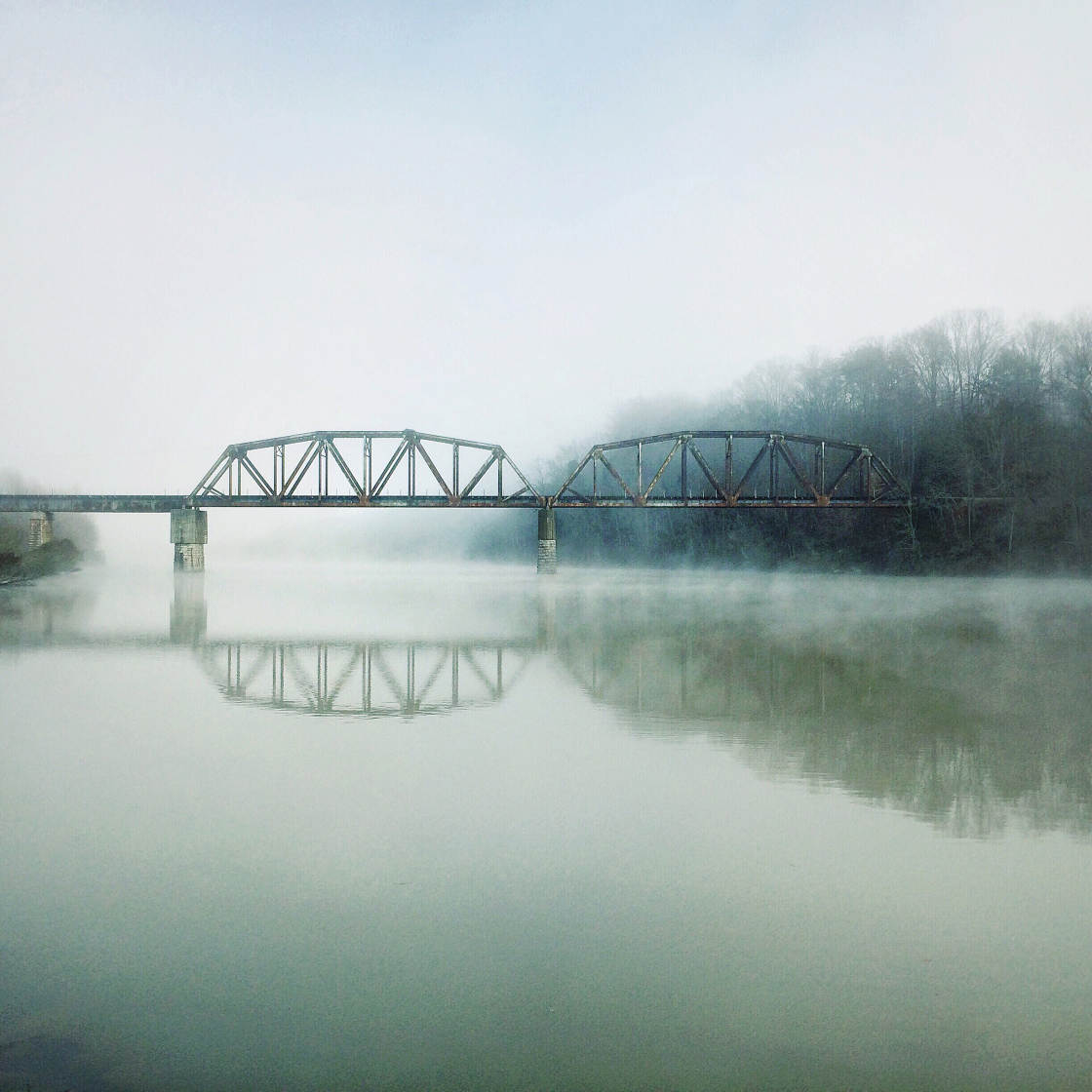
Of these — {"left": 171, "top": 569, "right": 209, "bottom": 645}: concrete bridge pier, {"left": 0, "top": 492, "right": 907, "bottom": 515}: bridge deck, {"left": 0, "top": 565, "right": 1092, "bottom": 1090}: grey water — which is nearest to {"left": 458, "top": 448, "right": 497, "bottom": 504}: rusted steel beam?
{"left": 0, "top": 492, "right": 907, "bottom": 515}: bridge deck

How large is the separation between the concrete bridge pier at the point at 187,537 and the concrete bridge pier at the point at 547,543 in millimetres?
33796

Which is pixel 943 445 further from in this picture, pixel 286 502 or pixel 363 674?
pixel 363 674

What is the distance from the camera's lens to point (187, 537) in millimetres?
101562

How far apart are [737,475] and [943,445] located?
111ft

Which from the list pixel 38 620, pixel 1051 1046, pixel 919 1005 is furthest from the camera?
pixel 38 620

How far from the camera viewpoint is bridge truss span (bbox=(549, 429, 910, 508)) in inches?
3706

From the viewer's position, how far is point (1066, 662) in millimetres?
22922

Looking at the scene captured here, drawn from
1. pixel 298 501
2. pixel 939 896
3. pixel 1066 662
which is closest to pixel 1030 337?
pixel 298 501

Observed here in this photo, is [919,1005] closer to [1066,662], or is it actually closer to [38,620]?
[1066,662]

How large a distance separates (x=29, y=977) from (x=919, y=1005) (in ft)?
16.2

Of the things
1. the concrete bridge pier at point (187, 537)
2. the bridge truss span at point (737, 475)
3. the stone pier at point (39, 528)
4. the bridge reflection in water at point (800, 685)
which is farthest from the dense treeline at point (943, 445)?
the stone pier at point (39, 528)

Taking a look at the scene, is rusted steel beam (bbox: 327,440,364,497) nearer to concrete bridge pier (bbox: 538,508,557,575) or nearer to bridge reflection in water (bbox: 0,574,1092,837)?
concrete bridge pier (bbox: 538,508,557,575)

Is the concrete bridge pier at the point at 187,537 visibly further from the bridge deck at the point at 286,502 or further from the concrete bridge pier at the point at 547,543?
the concrete bridge pier at the point at 547,543

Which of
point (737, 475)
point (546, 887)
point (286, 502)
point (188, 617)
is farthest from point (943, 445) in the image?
point (546, 887)
